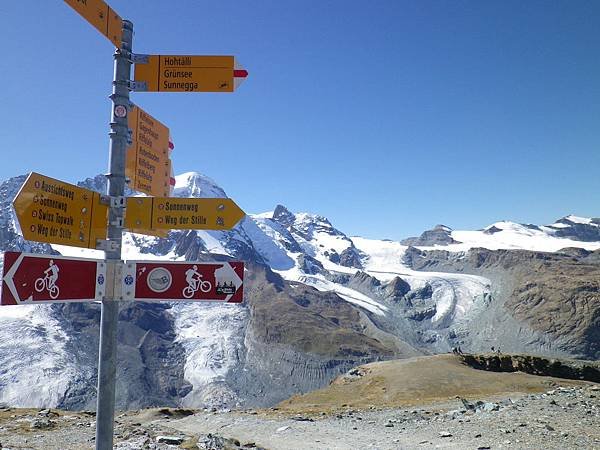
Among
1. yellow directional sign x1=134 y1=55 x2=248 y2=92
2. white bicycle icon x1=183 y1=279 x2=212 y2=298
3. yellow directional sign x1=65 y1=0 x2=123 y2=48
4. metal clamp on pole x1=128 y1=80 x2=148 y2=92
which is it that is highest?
yellow directional sign x1=65 y1=0 x2=123 y2=48

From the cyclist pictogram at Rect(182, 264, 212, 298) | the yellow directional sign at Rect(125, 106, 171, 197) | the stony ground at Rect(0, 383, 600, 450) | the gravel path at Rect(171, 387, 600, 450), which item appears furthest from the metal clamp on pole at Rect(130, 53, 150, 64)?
the gravel path at Rect(171, 387, 600, 450)

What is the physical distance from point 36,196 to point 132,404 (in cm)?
19189

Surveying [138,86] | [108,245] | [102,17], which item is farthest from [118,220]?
[102,17]

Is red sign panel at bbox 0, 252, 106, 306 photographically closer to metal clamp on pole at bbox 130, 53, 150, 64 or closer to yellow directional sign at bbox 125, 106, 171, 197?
yellow directional sign at bbox 125, 106, 171, 197

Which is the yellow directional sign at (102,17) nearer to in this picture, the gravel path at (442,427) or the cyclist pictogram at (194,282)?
the cyclist pictogram at (194,282)

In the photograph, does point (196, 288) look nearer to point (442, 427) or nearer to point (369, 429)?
point (442, 427)

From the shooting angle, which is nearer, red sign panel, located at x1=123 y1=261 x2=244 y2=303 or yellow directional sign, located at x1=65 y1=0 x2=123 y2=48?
red sign panel, located at x1=123 y1=261 x2=244 y2=303

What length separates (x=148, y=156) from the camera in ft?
20.2

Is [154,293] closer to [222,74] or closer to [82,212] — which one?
[82,212]

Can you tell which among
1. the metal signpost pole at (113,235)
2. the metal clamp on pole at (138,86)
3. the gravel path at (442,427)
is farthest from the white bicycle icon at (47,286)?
the gravel path at (442,427)

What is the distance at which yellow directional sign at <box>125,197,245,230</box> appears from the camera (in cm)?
554

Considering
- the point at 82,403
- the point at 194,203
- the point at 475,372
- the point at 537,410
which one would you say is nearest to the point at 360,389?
the point at 475,372

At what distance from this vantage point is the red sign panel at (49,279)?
4.44 m

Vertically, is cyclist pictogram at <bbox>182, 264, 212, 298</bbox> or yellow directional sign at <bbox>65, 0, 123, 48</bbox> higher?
Result: yellow directional sign at <bbox>65, 0, 123, 48</bbox>
